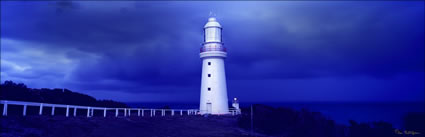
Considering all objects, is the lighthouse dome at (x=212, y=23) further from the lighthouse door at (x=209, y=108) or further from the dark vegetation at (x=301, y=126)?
the dark vegetation at (x=301, y=126)

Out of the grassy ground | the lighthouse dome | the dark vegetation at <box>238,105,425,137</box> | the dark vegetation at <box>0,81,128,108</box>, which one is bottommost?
the dark vegetation at <box>238,105,425,137</box>

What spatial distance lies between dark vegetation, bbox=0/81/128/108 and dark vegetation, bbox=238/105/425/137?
14921mm

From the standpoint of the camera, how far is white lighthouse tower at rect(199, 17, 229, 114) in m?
30.1

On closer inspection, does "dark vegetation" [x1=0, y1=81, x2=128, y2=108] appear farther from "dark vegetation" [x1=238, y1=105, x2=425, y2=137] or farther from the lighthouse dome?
"dark vegetation" [x1=238, y1=105, x2=425, y2=137]

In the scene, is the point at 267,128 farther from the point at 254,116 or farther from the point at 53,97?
the point at 53,97

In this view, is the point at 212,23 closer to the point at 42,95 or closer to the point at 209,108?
the point at 209,108

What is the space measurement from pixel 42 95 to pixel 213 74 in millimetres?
15075

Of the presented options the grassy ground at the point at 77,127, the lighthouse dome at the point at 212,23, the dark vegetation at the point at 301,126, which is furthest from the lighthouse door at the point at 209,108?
the grassy ground at the point at 77,127

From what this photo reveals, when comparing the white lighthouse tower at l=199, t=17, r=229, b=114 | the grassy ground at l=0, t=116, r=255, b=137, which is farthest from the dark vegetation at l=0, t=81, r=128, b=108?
the white lighthouse tower at l=199, t=17, r=229, b=114

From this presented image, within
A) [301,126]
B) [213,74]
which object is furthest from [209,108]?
[301,126]

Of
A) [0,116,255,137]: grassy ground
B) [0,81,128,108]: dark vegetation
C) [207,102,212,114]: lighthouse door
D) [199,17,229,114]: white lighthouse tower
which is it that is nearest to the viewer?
[0,116,255,137]: grassy ground

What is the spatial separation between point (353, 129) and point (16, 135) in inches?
1182

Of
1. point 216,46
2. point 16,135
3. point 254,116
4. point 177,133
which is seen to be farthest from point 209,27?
point 16,135

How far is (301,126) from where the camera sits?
2580 cm
